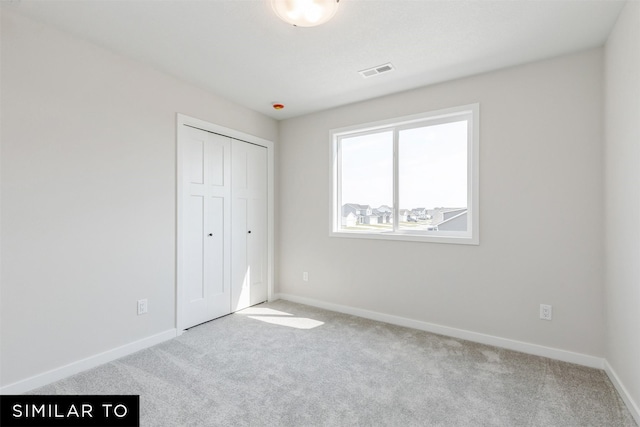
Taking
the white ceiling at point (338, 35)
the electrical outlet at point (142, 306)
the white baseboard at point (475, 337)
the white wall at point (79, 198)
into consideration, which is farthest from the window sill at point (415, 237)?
the electrical outlet at point (142, 306)

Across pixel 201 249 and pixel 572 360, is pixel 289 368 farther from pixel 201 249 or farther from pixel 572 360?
pixel 572 360

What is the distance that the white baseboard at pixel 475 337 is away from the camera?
235 centimetres

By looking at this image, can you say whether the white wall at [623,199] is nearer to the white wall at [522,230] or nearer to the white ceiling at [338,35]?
the white wall at [522,230]

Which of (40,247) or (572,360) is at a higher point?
(40,247)

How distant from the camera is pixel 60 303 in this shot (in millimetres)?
2141

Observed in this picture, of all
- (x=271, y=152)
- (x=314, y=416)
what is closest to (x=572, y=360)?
(x=314, y=416)

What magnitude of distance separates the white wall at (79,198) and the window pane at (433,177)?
2326 mm

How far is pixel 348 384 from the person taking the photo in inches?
81.7

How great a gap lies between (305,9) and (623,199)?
2.25 metres

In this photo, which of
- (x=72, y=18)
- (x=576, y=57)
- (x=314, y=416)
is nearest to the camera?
(x=314, y=416)

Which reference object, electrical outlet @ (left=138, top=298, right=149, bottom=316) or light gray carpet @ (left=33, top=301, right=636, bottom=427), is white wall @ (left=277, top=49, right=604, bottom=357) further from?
electrical outlet @ (left=138, top=298, right=149, bottom=316)

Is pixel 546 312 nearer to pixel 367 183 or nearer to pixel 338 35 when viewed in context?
pixel 367 183

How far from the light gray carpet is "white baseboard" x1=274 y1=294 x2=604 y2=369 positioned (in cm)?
7

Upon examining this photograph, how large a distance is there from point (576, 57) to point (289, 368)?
3.24 metres
